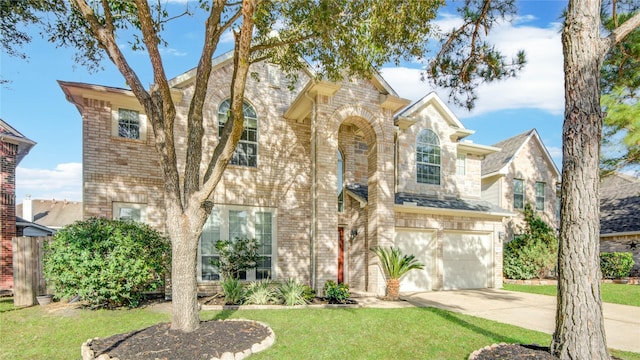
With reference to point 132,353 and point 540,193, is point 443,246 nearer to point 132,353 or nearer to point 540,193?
point 540,193

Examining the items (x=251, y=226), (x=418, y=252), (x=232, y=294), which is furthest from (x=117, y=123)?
(x=418, y=252)

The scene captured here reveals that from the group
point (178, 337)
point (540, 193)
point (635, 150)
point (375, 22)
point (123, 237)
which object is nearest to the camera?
point (178, 337)

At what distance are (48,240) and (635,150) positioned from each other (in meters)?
18.4

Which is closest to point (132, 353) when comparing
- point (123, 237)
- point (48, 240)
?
point (123, 237)

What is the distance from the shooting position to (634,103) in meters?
11.9

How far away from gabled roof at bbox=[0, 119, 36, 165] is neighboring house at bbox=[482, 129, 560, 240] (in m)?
19.8

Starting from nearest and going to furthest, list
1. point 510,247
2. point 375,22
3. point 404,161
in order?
point 375,22 < point 404,161 < point 510,247

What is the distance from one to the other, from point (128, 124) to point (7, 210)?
645 cm

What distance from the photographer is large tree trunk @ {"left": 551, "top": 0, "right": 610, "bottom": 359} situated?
456 cm

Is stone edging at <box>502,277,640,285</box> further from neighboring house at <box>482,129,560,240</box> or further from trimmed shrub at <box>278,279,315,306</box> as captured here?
trimmed shrub at <box>278,279,315,306</box>

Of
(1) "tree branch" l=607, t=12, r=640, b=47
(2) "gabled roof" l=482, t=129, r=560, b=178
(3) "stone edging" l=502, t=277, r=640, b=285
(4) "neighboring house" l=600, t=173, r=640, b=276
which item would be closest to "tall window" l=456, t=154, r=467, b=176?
(2) "gabled roof" l=482, t=129, r=560, b=178

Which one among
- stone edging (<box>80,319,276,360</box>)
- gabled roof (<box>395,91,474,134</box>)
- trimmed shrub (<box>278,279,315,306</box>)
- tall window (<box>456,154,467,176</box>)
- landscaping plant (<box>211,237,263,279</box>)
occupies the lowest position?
trimmed shrub (<box>278,279,315,306</box>)

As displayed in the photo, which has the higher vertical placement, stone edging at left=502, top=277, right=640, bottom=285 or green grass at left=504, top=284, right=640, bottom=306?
green grass at left=504, top=284, right=640, bottom=306

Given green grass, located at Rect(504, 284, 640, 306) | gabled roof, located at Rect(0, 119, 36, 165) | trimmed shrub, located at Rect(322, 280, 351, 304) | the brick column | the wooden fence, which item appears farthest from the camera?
gabled roof, located at Rect(0, 119, 36, 165)
